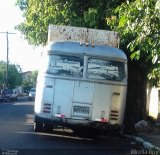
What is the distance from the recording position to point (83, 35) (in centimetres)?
1739

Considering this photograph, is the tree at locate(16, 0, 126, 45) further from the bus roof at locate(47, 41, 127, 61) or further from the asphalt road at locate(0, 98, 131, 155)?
the asphalt road at locate(0, 98, 131, 155)

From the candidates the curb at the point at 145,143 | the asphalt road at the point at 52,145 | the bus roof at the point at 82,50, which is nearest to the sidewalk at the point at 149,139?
the curb at the point at 145,143

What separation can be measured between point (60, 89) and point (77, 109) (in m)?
0.81

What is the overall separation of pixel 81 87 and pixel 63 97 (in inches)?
25.2

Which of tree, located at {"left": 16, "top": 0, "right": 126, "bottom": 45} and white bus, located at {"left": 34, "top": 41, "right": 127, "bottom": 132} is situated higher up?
tree, located at {"left": 16, "top": 0, "right": 126, "bottom": 45}

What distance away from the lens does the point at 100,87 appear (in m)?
15.2

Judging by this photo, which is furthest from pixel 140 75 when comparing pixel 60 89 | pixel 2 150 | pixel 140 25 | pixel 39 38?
pixel 140 25

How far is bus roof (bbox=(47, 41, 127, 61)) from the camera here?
15.3m

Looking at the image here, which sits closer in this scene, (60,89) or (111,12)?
(60,89)

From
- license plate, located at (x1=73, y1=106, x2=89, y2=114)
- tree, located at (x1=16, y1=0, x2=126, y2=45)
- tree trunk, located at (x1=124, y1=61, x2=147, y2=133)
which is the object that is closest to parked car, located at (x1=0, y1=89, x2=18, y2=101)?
tree, located at (x1=16, y1=0, x2=126, y2=45)

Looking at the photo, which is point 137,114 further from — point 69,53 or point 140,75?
point 69,53

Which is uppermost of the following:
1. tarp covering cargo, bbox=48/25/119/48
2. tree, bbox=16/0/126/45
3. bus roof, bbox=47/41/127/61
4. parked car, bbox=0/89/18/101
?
tree, bbox=16/0/126/45

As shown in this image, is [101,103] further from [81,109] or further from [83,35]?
[83,35]

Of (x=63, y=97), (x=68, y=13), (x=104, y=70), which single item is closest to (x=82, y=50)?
(x=104, y=70)
